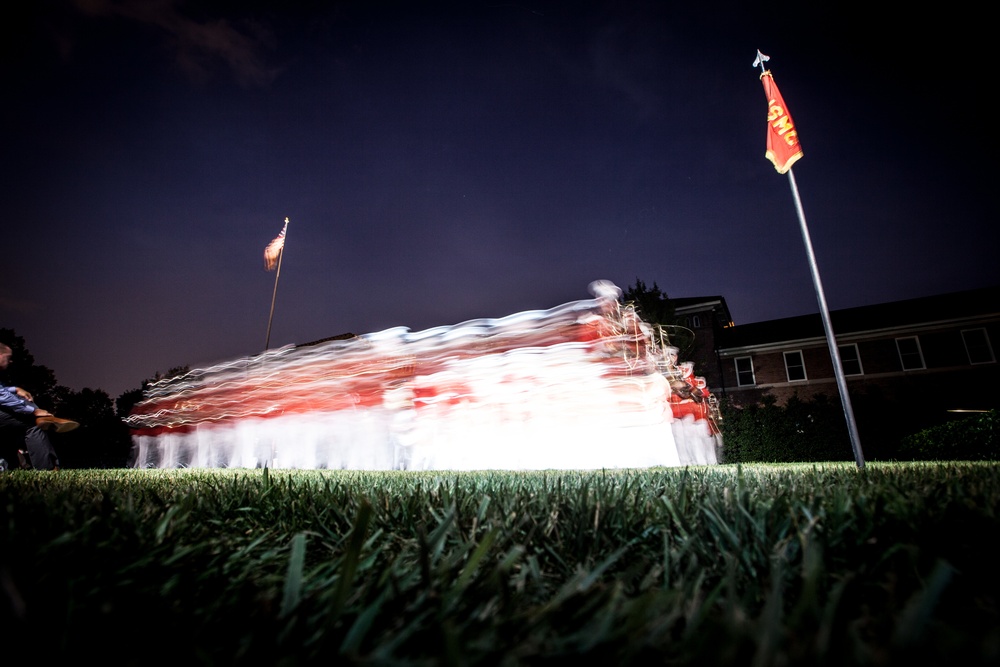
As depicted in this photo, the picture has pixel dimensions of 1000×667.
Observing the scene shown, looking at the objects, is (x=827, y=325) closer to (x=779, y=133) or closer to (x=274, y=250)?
(x=779, y=133)

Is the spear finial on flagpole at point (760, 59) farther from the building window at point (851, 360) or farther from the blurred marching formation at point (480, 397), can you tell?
the building window at point (851, 360)

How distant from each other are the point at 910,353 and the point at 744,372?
31.9 feet

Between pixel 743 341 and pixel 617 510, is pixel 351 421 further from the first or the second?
pixel 743 341

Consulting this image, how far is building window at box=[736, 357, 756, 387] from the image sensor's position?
3362 centimetres

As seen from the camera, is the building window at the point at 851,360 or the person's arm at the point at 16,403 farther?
the building window at the point at 851,360

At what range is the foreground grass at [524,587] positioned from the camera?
646mm

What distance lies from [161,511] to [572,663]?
1958 millimetres

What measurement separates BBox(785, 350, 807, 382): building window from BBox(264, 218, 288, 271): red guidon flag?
34990 mm

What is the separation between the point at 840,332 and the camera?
30.8m

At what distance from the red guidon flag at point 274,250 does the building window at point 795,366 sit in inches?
1378

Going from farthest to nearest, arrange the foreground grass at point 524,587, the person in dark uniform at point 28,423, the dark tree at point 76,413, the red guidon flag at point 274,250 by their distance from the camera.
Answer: the dark tree at point 76,413
the red guidon flag at point 274,250
the person in dark uniform at point 28,423
the foreground grass at point 524,587

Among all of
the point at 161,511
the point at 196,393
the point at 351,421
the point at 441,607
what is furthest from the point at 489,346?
the point at 196,393

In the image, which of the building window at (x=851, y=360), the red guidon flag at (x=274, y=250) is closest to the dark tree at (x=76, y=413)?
the red guidon flag at (x=274, y=250)

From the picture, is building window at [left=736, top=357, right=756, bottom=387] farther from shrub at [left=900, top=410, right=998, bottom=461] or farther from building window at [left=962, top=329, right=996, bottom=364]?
shrub at [left=900, top=410, right=998, bottom=461]
